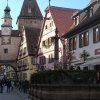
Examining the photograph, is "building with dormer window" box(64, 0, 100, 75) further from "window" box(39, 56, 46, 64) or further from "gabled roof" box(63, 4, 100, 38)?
"window" box(39, 56, 46, 64)

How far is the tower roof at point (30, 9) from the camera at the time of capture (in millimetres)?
98938

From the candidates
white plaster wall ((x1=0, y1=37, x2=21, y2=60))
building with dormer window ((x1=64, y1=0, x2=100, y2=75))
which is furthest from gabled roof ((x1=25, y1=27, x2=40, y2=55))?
building with dormer window ((x1=64, y1=0, x2=100, y2=75))

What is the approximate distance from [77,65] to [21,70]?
41.8 m

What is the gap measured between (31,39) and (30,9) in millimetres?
30461

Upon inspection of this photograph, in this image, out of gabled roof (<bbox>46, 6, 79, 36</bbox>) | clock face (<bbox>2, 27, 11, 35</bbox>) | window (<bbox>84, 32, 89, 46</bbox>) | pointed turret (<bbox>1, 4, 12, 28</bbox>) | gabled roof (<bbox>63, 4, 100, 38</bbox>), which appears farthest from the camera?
pointed turret (<bbox>1, 4, 12, 28</bbox>)

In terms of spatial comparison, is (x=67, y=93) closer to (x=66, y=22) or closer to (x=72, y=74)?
(x=72, y=74)

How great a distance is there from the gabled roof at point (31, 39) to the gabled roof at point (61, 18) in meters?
14.1

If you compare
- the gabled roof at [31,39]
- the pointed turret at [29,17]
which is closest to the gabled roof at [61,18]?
the gabled roof at [31,39]

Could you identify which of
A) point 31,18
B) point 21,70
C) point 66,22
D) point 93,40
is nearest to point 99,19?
point 93,40

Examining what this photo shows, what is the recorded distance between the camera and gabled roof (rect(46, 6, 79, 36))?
2022 inches

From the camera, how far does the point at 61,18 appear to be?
53.5 meters

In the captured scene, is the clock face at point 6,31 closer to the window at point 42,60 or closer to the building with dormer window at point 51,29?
the window at point 42,60

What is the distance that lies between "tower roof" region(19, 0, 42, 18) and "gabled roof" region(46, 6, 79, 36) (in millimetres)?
43377

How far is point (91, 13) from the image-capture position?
37281 mm
